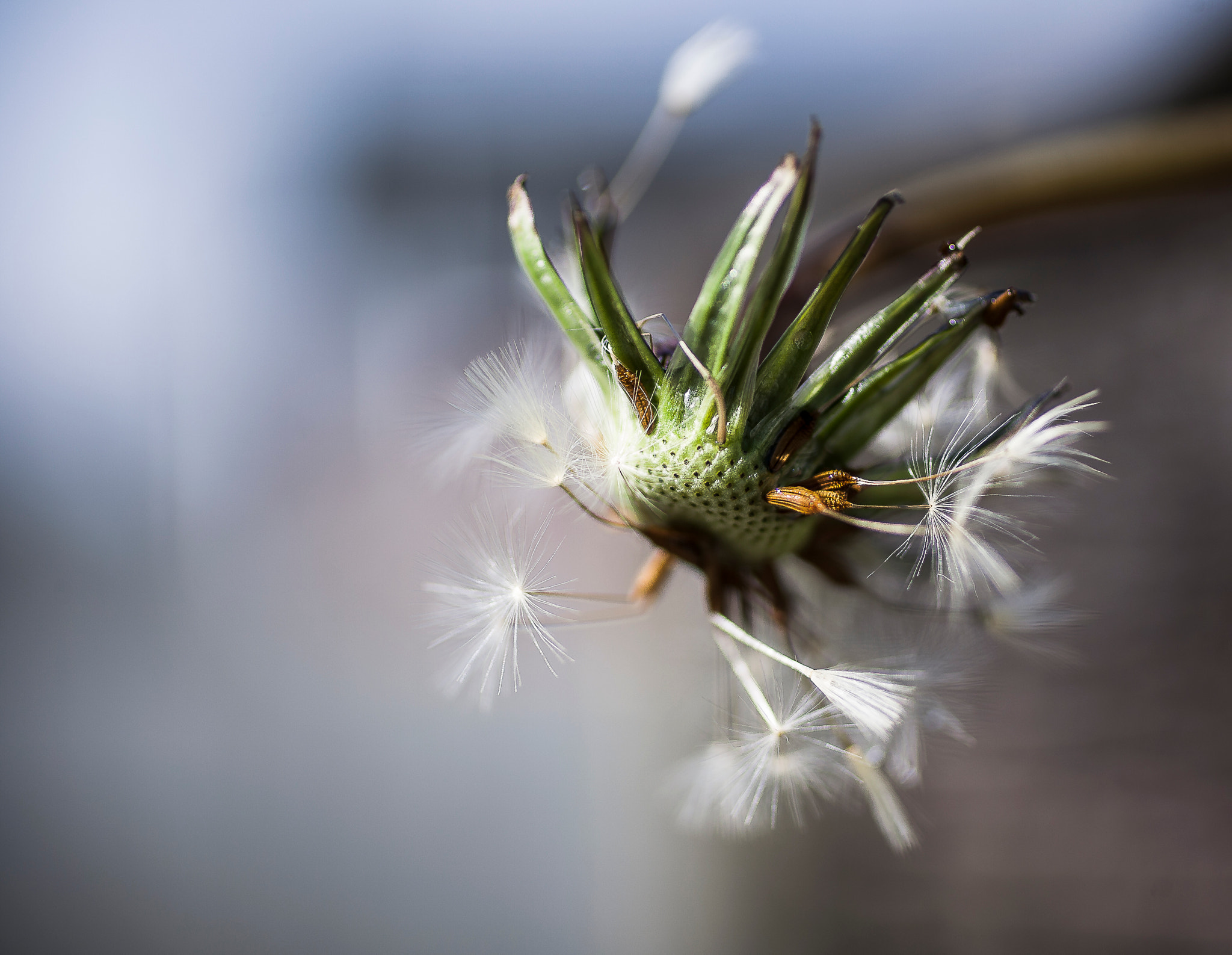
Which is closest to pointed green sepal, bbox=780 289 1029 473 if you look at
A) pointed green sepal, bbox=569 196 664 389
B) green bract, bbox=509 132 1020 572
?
green bract, bbox=509 132 1020 572

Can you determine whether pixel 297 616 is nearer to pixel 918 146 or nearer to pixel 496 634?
pixel 496 634

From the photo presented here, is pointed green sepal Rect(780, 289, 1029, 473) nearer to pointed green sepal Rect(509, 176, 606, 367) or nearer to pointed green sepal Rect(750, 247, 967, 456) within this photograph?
pointed green sepal Rect(750, 247, 967, 456)

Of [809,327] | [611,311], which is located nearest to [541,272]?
[611,311]

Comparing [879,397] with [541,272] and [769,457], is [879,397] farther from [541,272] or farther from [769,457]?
[541,272]

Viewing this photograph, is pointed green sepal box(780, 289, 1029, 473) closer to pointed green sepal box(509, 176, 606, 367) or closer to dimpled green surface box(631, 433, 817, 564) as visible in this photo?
dimpled green surface box(631, 433, 817, 564)

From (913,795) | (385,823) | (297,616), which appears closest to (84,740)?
(297,616)

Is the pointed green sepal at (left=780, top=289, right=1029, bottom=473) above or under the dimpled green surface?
above
